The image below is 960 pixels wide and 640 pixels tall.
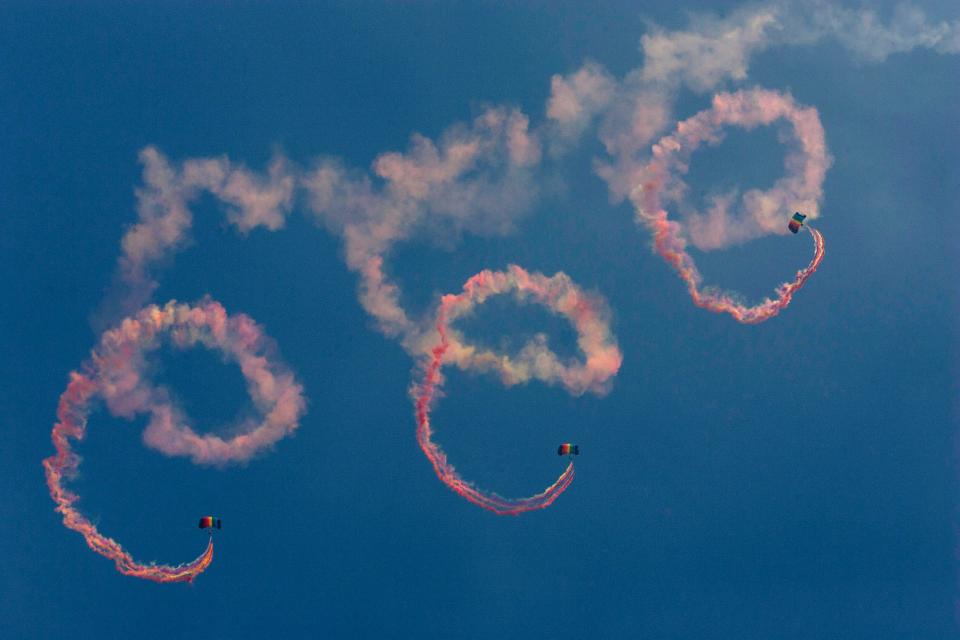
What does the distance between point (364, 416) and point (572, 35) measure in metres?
15.4

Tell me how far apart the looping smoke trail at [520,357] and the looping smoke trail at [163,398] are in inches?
200

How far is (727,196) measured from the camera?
31.1 meters

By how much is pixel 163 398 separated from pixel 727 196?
68.9ft

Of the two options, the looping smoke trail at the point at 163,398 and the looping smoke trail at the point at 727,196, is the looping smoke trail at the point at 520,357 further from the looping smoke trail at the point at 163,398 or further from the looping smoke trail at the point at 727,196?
the looping smoke trail at the point at 163,398

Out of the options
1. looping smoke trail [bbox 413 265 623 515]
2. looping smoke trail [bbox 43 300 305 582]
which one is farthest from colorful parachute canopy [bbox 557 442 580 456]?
looping smoke trail [bbox 43 300 305 582]

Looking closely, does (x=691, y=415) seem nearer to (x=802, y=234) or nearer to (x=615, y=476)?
(x=615, y=476)

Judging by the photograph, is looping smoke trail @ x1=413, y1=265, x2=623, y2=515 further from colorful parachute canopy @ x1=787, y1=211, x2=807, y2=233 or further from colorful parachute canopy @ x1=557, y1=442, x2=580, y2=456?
colorful parachute canopy @ x1=787, y1=211, x2=807, y2=233

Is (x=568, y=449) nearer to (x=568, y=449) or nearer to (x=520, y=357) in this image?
(x=568, y=449)

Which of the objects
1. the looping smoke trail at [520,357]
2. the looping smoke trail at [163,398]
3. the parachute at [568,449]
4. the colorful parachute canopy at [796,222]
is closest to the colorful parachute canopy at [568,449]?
the parachute at [568,449]

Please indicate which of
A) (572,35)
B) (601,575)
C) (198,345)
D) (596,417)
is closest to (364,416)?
(198,345)

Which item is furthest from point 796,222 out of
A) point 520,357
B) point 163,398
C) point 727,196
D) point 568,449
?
point 163,398

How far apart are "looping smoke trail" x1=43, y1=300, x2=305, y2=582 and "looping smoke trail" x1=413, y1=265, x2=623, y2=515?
508cm

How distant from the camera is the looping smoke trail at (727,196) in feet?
101

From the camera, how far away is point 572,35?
31.2 m
